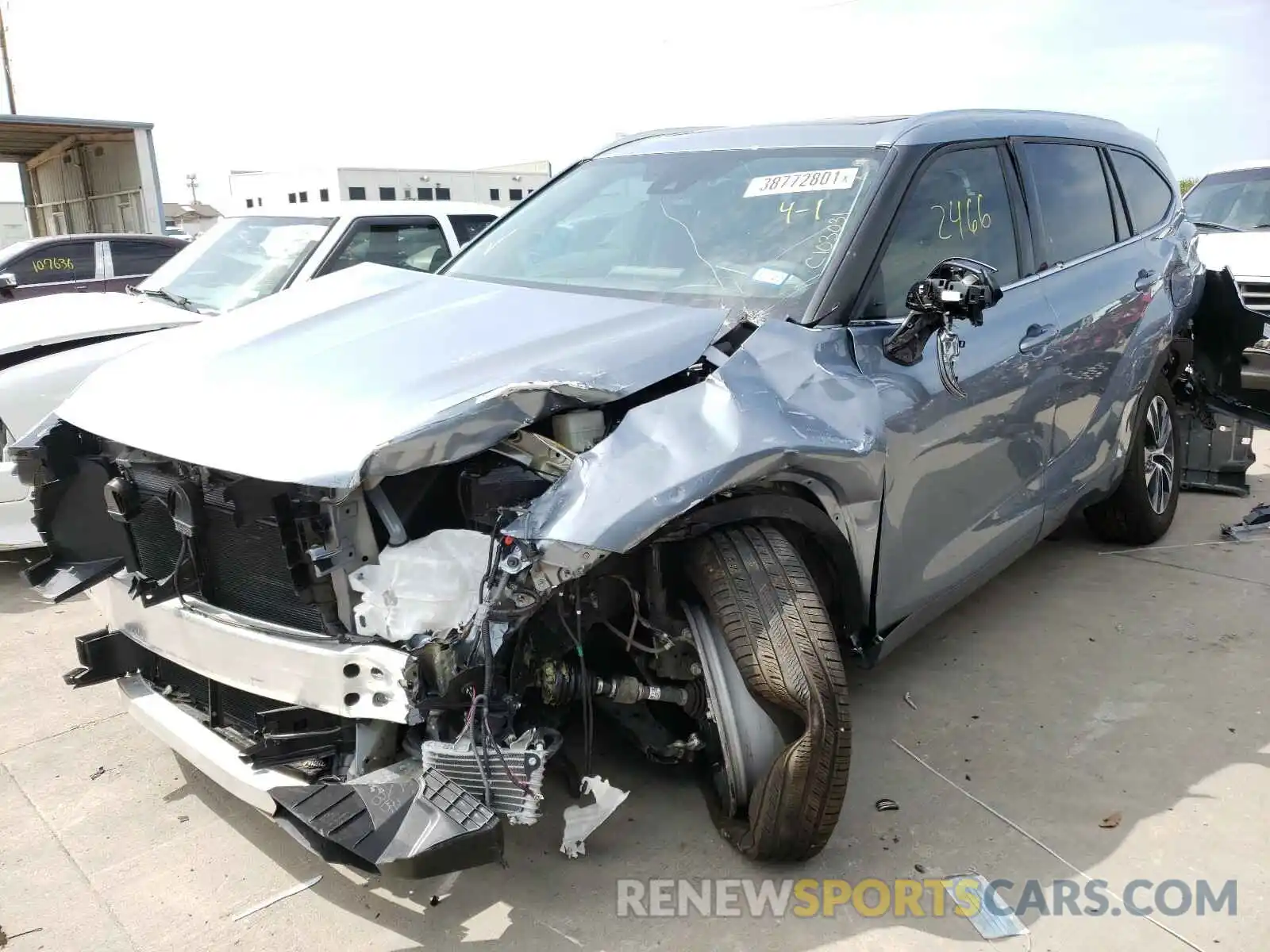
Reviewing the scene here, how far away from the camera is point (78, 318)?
530cm

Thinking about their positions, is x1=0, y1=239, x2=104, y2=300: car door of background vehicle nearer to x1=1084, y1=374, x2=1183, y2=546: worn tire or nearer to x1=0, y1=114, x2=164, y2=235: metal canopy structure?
x1=0, y1=114, x2=164, y2=235: metal canopy structure

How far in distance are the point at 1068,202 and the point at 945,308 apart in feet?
5.59

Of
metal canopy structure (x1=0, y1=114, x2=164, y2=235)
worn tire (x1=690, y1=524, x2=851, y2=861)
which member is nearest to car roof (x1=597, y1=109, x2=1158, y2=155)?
worn tire (x1=690, y1=524, x2=851, y2=861)

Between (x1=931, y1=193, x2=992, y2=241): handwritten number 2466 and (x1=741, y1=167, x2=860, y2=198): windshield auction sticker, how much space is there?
337mm

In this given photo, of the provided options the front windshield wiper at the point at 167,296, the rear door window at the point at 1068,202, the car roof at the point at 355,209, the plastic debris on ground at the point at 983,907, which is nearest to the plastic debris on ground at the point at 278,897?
the plastic debris on ground at the point at 983,907

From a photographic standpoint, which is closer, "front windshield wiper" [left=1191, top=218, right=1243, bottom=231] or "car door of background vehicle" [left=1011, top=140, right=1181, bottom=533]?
"car door of background vehicle" [left=1011, top=140, right=1181, bottom=533]

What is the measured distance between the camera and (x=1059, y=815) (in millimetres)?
2850

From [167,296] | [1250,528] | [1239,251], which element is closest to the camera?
[1250,528]

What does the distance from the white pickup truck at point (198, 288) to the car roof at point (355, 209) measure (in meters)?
0.01

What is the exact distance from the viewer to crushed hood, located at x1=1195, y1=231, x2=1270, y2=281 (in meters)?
7.25

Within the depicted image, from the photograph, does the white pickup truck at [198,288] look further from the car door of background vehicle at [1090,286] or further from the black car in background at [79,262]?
the black car in background at [79,262]

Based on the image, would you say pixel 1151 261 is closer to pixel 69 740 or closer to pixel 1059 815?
pixel 1059 815

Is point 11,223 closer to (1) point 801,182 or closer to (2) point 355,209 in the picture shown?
(2) point 355,209

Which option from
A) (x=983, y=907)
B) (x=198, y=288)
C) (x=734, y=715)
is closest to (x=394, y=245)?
(x=198, y=288)
